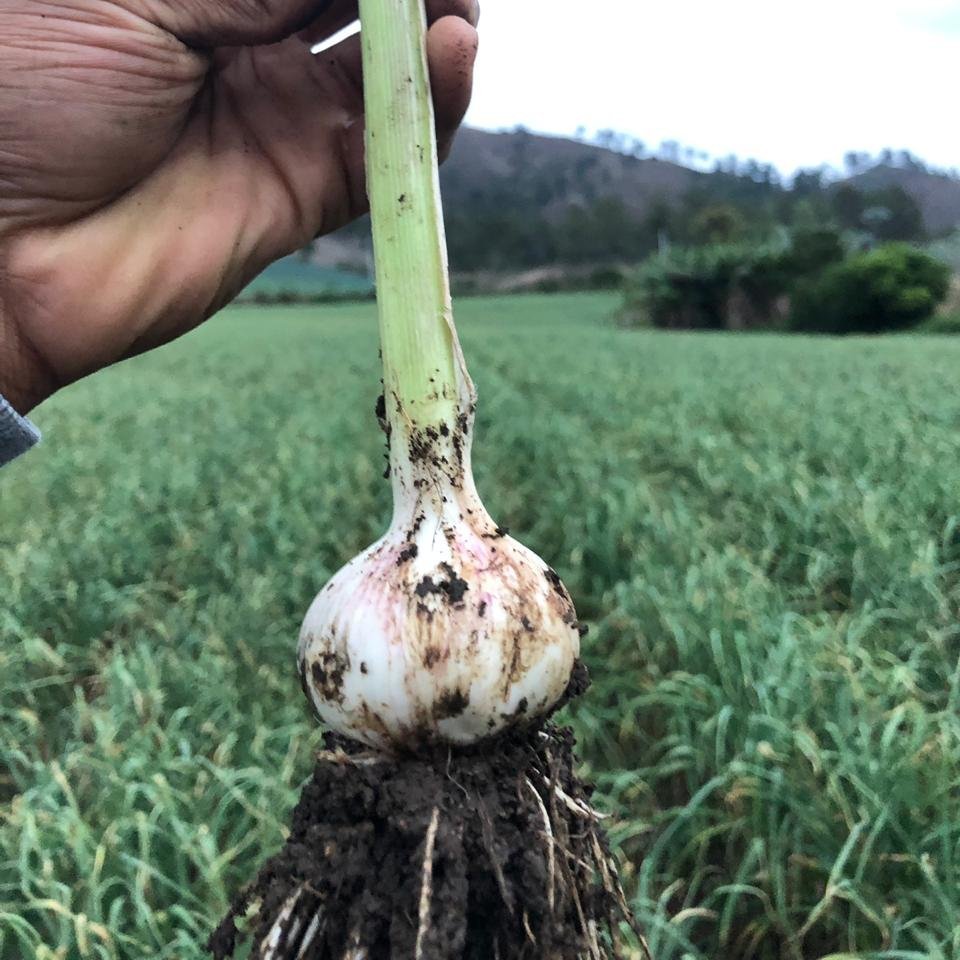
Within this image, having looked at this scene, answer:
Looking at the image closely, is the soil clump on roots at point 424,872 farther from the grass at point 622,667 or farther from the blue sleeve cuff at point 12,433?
the blue sleeve cuff at point 12,433

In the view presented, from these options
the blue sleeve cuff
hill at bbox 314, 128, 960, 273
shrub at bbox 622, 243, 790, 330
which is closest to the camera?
the blue sleeve cuff

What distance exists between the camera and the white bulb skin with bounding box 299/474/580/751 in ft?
3.24

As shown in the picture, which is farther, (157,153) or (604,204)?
(604,204)

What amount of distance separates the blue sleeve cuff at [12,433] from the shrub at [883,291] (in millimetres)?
25374

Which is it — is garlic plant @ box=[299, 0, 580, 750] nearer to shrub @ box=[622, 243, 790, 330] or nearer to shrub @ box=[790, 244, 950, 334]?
shrub @ box=[790, 244, 950, 334]

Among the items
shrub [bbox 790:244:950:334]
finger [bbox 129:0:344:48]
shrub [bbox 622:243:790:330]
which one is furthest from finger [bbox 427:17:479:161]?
shrub [bbox 622:243:790:330]

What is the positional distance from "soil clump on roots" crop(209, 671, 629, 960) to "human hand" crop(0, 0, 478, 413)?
983mm

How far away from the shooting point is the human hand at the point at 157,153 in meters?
1.41

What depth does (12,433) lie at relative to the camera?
1.37m

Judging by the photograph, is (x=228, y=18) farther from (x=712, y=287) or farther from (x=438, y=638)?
(x=712, y=287)

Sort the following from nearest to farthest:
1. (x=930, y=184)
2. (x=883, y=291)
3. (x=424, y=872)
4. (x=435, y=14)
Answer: (x=424, y=872), (x=435, y=14), (x=883, y=291), (x=930, y=184)

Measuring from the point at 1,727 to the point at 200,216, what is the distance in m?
1.52

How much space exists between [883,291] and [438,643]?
25.6 m

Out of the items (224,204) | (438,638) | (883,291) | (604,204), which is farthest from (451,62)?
(604,204)
